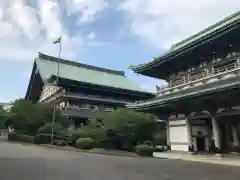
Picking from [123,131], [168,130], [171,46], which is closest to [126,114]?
[123,131]

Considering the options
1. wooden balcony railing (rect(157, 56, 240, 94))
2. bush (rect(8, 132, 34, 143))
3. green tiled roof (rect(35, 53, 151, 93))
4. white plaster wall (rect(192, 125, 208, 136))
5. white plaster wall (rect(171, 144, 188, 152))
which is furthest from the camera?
green tiled roof (rect(35, 53, 151, 93))

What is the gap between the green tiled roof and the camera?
4788 centimetres

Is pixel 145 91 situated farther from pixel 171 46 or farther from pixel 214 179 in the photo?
pixel 214 179

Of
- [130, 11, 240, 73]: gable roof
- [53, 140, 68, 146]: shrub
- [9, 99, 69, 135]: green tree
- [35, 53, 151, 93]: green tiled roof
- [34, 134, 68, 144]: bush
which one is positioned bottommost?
[53, 140, 68, 146]: shrub

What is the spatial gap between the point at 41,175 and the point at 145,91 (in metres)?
42.5

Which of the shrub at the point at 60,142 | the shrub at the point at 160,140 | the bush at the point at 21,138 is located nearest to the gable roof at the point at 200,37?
the shrub at the point at 160,140

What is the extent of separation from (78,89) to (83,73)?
7.67 m

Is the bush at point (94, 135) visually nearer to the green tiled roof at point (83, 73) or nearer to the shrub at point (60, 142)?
the shrub at point (60, 142)

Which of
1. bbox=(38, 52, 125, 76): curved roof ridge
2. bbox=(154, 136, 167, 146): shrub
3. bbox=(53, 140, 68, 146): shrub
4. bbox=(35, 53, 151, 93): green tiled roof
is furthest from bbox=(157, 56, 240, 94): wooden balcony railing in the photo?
bbox=(38, 52, 125, 76): curved roof ridge

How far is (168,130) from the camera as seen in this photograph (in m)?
25.1

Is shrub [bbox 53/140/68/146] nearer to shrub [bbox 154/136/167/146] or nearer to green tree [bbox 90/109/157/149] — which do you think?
green tree [bbox 90/109/157/149]

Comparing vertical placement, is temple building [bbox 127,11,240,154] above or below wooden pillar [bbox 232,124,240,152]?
above

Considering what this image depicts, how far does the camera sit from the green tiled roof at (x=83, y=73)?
4788 cm

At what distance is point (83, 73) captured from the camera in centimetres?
5216
